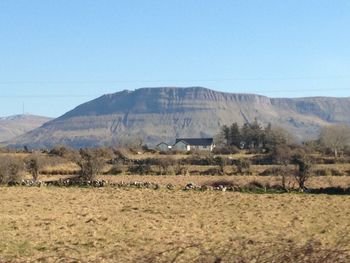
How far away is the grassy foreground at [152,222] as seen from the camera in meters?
15.8

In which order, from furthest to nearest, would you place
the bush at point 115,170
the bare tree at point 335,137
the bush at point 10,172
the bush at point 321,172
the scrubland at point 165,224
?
the bare tree at point 335,137, the bush at point 115,170, the bush at point 321,172, the bush at point 10,172, the scrubland at point 165,224

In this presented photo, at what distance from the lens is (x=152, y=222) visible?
22.2m

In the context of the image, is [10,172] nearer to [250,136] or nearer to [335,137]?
[250,136]

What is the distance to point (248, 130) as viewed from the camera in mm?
117250

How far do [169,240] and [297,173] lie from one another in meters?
27.9

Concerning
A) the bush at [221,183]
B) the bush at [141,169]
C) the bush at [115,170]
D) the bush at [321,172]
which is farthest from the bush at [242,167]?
the bush at [221,183]

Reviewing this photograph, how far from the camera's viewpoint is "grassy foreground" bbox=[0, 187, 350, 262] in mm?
15797

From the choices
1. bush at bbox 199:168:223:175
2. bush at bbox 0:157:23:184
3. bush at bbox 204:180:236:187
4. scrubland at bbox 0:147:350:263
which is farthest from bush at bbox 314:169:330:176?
bush at bbox 0:157:23:184

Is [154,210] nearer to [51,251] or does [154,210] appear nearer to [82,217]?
[82,217]

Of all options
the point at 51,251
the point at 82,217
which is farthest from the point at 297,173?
the point at 51,251

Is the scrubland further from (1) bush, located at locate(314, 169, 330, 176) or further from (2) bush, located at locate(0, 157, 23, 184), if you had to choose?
A: (1) bush, located at locate(314, 169, 330, 176)

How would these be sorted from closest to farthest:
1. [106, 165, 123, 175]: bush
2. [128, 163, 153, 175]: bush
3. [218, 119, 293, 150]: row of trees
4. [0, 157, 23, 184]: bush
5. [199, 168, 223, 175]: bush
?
[0, 157, 23, 184]: bush → [199, 168, 223, 175]: bush → [106, 165, 123, 175]: bush → [128, 163, 153, 175]: bush → [218, 119, 293, 150]: row of trees

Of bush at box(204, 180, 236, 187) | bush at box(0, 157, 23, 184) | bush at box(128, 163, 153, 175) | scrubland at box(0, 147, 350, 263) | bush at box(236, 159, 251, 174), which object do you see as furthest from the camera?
bush at box(128, 163, 153, 175)

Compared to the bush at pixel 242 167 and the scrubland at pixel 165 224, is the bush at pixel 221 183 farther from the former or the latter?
the bush at pixel 242 167
